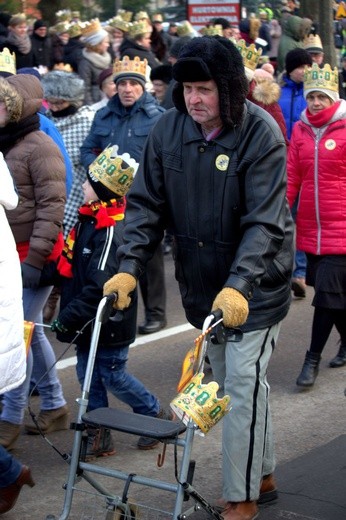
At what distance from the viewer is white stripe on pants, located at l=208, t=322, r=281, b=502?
4891mm

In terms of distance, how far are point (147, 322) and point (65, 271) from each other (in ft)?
9.21

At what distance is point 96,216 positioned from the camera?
584cm

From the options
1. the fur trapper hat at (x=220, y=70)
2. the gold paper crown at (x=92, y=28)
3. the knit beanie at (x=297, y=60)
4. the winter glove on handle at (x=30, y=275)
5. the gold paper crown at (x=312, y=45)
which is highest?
the fur trapper hat at (x=220, y=70)

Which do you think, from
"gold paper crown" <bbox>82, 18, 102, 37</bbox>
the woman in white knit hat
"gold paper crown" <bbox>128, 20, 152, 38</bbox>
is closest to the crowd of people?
"gold paper crown" <bbox>128, 20, 152, 38</bbox>

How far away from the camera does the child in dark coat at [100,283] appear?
577 cm

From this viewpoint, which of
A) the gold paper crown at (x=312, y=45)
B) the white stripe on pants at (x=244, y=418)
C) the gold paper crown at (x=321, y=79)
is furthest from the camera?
the gold paper crown at (x=312, y=45)

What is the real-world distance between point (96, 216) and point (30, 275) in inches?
23.3

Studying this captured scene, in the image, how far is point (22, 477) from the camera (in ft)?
16.9

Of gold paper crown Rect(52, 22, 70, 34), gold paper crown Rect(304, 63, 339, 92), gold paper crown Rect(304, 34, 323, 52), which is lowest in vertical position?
gold paper crown Rect(52, 22, 70, 34)

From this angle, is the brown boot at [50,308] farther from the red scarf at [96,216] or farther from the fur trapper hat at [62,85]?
the red scarf at [96,216]

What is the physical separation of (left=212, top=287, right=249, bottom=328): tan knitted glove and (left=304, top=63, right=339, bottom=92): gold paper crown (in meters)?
3.47

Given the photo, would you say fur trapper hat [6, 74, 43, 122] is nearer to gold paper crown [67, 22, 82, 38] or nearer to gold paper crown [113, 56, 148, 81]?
gold paper crown [113, 56, 148, 81]

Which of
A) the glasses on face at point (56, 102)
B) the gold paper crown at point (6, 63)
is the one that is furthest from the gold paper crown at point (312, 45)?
the gold paper crown at point (6, 63)

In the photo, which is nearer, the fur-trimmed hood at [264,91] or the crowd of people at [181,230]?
the crowd of people at [181,230]
